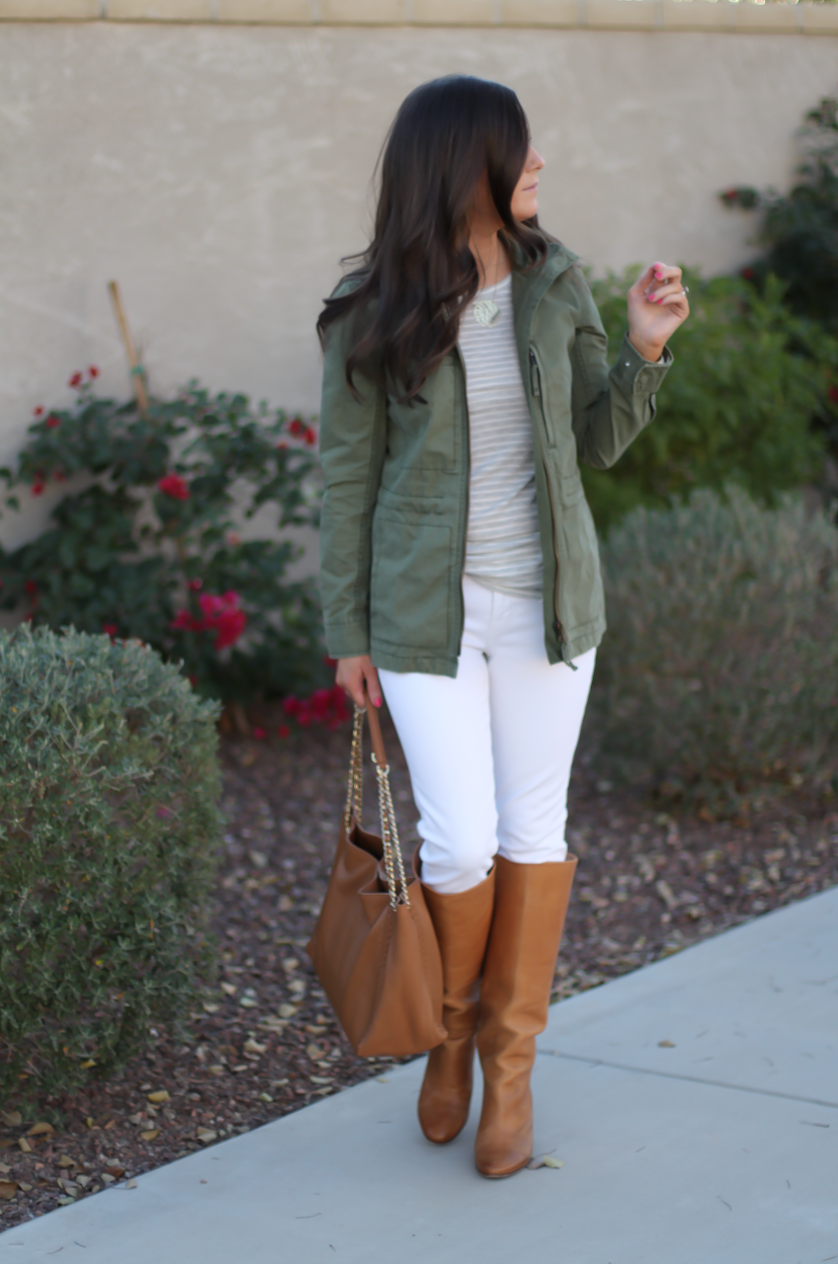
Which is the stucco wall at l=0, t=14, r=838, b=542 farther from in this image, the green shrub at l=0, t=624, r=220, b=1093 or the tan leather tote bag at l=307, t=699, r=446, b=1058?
the tan leather tote bag at l=307, t=699, r=446, b=1058

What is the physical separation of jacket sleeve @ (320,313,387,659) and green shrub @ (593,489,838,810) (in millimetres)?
2195

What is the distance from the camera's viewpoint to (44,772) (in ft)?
Result: 7.95

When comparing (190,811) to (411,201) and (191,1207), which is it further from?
(411,201)

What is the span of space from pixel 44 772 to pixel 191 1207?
2.77 feet

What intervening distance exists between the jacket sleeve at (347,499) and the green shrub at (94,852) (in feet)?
1.62

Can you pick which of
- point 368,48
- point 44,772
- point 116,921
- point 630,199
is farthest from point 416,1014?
point 630,199

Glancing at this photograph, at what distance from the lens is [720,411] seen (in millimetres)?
6297

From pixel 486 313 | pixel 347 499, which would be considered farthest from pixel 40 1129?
pixel 486 313

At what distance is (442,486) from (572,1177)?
1.30 m

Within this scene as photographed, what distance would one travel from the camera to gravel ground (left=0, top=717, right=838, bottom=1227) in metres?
2.61

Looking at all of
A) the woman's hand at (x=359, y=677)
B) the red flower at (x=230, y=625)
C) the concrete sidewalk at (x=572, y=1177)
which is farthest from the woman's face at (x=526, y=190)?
the red flower at (x=230, y=625)

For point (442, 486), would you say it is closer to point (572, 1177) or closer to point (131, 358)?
point (572, 1177)

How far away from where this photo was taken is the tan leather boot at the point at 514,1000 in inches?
93.8

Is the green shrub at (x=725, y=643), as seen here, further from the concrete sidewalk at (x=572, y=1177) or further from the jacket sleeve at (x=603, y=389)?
the jacket sleeve at (x=603, y=389)
